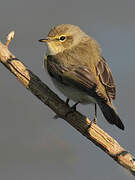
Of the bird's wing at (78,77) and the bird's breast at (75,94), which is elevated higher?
the bird's wing at (78,77)

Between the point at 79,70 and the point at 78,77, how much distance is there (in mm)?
66

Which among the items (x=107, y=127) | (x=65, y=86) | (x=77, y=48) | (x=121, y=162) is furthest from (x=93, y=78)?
(x=107, y=127)

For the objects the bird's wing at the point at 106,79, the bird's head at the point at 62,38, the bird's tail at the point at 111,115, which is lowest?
the bird's tail at the point at 111,115

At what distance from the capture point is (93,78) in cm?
312

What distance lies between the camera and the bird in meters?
3.07

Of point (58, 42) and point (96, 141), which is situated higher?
point (58, 42)

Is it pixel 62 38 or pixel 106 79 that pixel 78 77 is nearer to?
pixel 106 79

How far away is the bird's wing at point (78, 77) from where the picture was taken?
3034 mm

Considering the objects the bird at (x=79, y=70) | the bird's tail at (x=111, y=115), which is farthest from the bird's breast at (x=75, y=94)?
the bird's tail at (x=111, y=115)

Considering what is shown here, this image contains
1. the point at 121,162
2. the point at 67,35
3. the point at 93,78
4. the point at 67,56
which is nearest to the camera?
the point at 121,162

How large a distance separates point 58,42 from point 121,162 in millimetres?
1332

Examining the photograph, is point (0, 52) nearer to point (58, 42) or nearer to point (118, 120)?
Answer: point (58, 42)

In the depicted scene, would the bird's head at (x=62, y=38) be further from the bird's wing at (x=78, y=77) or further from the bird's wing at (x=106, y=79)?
the bird's wing at (x=106, y=79)

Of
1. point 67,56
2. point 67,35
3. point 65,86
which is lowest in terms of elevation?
point 65,86
